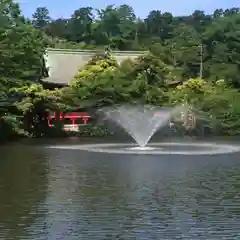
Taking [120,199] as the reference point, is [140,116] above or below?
above

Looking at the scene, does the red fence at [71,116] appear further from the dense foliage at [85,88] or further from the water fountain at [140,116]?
the water fountain at [140,116]

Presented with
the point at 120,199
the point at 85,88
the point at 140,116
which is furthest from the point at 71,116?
the point at 120,199

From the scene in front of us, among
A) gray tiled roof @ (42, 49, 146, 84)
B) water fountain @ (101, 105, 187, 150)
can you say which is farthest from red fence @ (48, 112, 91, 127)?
gray tiled roof @ (42, 49, 146, 84)

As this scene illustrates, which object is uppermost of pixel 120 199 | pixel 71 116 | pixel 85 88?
pixel 85 88

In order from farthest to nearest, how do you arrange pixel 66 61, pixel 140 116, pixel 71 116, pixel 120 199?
pixel 66 61
pixel 71 116
pixel 140 116
pixel 120 199

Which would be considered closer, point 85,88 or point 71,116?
point 85,88

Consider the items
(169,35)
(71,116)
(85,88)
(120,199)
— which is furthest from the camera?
(169,35)

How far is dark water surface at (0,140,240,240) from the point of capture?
912 centimetres

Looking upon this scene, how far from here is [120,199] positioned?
11805 mm

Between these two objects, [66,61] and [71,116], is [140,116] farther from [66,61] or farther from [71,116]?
[66,61]

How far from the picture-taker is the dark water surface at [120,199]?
359 inches

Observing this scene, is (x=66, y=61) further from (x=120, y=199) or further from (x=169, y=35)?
(x=169, y=35)

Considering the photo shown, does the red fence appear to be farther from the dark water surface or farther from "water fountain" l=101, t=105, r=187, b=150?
the dark water surface

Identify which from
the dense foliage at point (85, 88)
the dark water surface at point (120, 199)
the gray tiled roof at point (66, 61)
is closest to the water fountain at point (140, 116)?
the dense foliage at point (85, 88)
